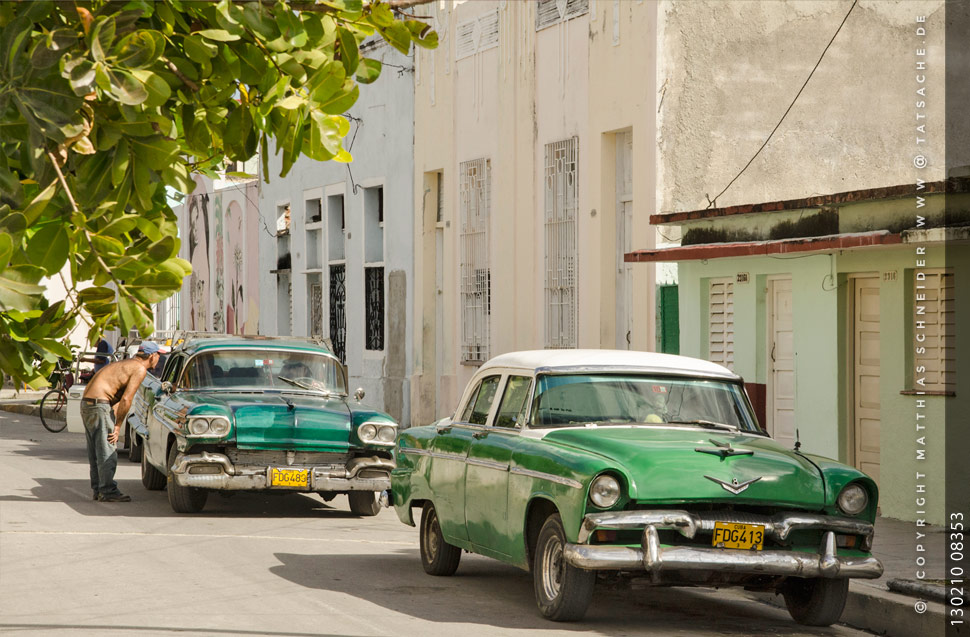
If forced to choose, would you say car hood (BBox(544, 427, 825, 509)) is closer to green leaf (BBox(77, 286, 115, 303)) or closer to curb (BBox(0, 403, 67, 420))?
green leaf (BBox(77, 286, 115, 303))

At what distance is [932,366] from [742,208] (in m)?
3.28

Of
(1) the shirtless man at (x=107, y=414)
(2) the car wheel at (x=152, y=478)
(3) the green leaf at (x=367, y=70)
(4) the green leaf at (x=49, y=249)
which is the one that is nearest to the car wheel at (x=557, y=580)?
(3) the green leaf at (x=367, y=70)

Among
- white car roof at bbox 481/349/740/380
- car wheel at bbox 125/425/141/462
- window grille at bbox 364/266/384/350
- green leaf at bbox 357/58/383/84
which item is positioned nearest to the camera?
green leaf at bbox 357/58/383/84

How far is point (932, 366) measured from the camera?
1388cm

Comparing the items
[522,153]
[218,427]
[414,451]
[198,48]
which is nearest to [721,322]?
[522,153]

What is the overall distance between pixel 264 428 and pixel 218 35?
10281mm

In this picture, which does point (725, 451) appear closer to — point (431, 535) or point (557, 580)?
point (557, 580)

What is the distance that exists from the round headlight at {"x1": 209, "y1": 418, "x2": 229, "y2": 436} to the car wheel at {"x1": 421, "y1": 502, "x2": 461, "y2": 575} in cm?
337

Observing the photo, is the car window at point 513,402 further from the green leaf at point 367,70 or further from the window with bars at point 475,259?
the window with bars at point 475,259

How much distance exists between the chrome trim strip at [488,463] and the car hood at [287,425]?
4.16 metres

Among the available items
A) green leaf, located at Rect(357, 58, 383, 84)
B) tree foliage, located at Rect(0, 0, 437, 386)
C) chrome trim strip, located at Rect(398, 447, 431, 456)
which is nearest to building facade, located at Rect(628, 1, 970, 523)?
chrome trim strip, located at Rect(398, 447, 431, 456)

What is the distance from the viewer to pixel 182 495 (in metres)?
14.4

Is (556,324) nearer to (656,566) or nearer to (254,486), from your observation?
(254,486)

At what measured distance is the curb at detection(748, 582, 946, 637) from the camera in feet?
29.1
